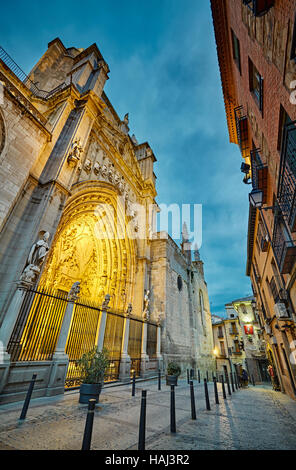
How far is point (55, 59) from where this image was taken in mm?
15688

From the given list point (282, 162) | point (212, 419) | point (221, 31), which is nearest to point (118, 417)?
point (212, 419)

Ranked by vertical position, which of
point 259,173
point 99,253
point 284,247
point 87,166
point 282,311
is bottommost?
point 282,311

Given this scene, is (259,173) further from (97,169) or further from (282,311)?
(97,169)

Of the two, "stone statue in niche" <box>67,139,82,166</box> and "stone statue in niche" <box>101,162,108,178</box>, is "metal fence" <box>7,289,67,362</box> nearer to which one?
"stone statue in niche" <box>67,139,82,166</box>

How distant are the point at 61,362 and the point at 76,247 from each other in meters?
8.36

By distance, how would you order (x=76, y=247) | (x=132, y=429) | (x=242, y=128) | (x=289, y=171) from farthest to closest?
1. (x=76, y=247)
2. (x=242, y=128)
3. (x=289, y=171)
4. (x=132, y=429)

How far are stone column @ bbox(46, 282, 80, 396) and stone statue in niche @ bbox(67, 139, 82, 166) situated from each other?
653 centimetres

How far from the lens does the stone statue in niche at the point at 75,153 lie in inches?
382

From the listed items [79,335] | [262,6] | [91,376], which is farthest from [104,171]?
[91,376]

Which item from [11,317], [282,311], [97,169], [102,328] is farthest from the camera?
[97,169]

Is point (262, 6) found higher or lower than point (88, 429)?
higher

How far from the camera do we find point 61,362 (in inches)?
241

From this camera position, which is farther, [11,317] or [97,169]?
[97,169]

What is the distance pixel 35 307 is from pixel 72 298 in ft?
3.88
